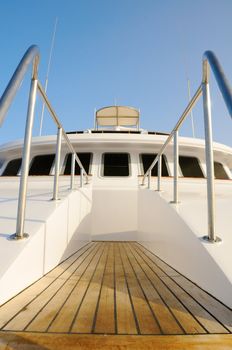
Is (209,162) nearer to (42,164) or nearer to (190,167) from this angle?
(190,167)

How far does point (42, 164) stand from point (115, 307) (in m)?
5.97

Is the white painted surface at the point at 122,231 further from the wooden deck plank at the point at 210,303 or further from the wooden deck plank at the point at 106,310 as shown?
the wooden deck plank at the point at 106,310

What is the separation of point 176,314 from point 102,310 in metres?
0.43

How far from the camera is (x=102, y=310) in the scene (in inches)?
55.2

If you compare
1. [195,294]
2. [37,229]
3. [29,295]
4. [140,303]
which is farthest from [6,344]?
[195,294]

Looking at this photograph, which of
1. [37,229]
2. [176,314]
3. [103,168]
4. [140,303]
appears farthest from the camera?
[103,168]

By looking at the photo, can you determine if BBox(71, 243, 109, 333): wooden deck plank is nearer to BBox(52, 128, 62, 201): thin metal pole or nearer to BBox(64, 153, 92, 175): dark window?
BBox(52, 128, 62, 201): thin metal pole

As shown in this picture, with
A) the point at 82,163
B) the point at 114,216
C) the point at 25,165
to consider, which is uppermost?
the point at 82,163

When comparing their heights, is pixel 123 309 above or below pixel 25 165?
below

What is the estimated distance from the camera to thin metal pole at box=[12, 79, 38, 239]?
176 centimetres

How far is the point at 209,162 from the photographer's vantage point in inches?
74.5

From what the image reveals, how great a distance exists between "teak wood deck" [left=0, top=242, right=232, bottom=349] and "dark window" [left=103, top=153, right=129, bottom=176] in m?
4.50

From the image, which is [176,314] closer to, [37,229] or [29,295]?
[29,295]

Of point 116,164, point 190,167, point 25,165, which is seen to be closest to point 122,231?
point 116,164
